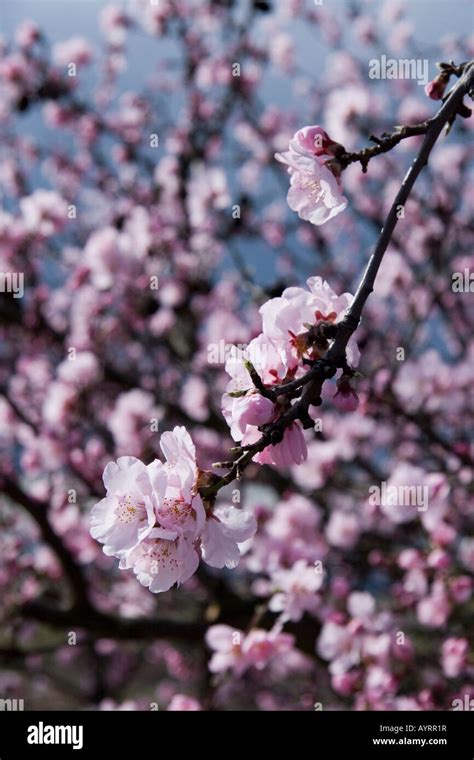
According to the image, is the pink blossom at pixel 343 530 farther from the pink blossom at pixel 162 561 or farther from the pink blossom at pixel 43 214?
the pink blossom at pixel 162 561

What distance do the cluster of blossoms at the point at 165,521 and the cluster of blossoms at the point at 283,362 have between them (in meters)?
0.09

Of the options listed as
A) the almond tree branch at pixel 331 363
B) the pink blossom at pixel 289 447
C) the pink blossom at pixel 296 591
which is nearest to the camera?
the almond tree branch at pixel 331 363

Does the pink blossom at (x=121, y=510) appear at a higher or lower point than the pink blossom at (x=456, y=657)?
higher

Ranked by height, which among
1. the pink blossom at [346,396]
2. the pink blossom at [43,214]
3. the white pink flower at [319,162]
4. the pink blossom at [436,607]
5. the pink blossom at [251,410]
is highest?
the pink blossom at [43,214]

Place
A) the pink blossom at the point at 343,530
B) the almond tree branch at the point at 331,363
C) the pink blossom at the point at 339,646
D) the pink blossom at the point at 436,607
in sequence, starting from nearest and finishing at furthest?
the almond tree branch at the point at 331,363, the pink blossom at the point at 339,646, the pink blossom at the point at 436,607, the pink blossom at the point at 343,530

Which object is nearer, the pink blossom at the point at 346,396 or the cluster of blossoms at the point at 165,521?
the cluster of blossoms at the point at 165,521

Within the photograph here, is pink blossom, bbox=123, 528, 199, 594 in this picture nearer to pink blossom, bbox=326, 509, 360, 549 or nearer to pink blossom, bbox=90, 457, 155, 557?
pink blossom, bbox=90, 457, 155, 557

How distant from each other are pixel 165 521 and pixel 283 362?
11.5 inches

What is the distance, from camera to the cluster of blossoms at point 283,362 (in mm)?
987

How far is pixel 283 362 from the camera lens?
108cm

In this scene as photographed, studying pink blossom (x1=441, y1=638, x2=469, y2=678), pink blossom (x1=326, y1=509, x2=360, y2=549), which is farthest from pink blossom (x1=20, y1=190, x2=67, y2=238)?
pink blossom (x1=441, y1=638, x2=469, y2=678)

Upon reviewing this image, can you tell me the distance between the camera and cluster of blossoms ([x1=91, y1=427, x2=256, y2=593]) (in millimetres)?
934

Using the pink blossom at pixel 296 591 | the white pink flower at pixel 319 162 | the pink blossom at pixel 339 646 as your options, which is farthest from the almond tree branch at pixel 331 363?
the pink blossom at pixel 339 646
